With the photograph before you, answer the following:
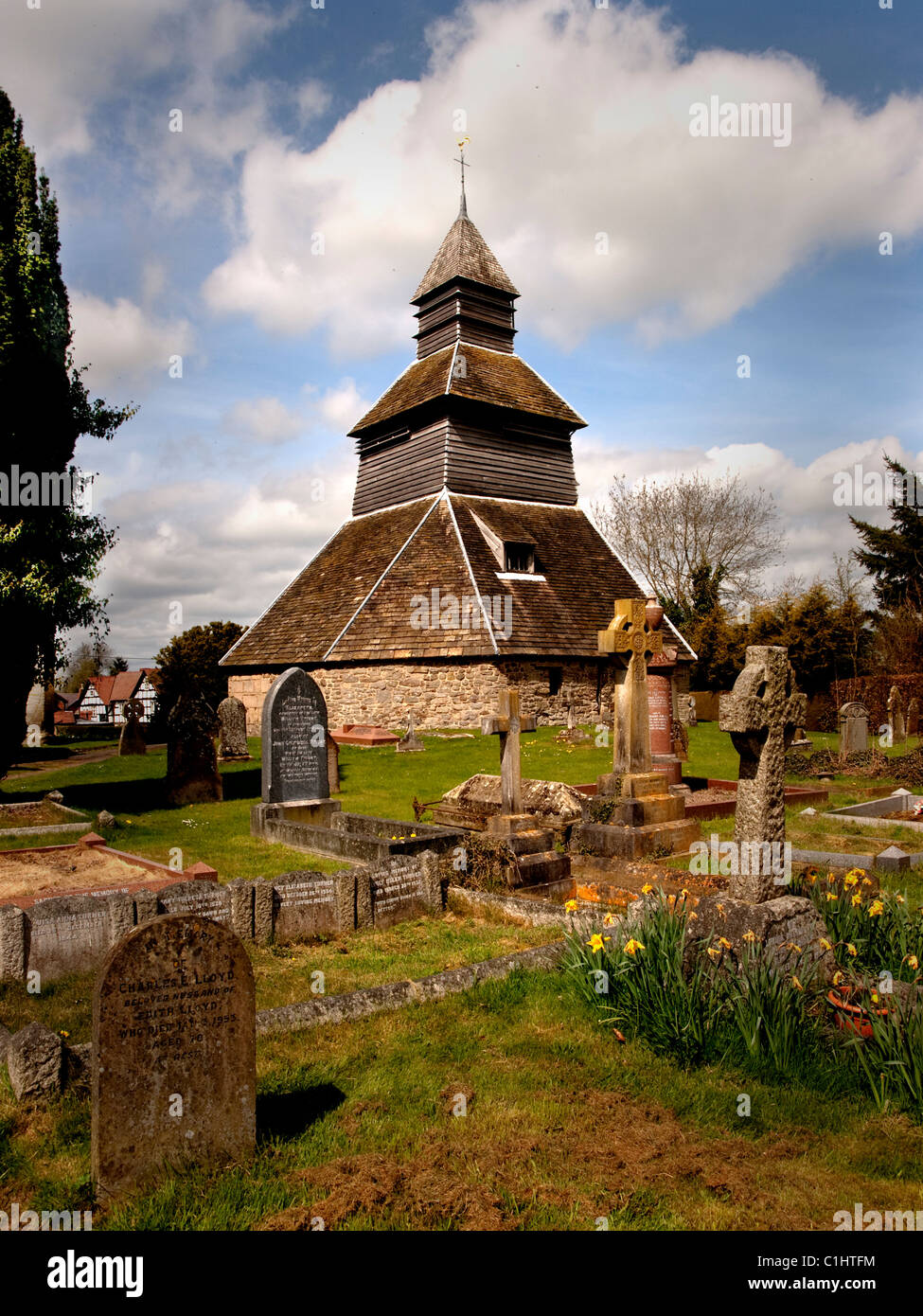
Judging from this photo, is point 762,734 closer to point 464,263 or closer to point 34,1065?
point 34,1065

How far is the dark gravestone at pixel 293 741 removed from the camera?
1135 cm

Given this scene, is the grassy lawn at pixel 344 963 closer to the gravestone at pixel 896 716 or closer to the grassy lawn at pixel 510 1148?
the grassy lawn at pixel 510 1148

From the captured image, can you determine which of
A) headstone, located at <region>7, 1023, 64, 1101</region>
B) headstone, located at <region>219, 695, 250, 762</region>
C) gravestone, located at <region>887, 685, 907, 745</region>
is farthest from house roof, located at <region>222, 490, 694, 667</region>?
headstone, located at <region>7, 1023, 64, 1101</region>

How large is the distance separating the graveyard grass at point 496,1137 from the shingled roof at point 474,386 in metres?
24.4

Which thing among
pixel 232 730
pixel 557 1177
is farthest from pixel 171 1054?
pixel 232 730

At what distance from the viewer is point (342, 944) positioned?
22.5ft

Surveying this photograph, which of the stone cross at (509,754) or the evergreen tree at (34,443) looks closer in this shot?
→ the stone cross at (509,754)

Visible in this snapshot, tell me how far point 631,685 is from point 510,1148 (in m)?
7.65

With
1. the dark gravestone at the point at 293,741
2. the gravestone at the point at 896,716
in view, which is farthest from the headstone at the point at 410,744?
the gravestone at the point at 896,716

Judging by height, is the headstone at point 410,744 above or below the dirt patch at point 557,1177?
above

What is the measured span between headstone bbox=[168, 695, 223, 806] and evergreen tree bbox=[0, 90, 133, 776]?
2.00m

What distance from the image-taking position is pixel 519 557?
25.5 m
